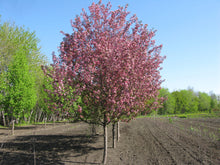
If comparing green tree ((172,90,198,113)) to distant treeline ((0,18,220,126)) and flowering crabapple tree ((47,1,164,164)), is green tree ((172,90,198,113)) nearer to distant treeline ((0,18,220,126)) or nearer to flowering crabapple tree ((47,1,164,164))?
distant treeline ((0,18,220,126))

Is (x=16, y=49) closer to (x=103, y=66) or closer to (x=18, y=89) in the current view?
(x=18, y=89)

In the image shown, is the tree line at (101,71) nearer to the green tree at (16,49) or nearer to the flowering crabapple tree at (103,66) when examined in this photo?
the flowering crabapple tree at (103,66)

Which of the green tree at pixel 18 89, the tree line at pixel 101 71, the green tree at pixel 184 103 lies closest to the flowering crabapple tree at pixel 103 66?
the tree line at pixel 101 71

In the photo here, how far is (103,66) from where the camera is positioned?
7391mm

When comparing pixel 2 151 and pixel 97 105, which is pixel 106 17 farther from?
pixel 2 151

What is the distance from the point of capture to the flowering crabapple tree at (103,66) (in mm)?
7180

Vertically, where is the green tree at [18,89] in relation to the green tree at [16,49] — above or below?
below

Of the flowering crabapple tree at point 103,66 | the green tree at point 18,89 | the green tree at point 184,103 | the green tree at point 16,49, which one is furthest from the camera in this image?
the green tree at point 184,103

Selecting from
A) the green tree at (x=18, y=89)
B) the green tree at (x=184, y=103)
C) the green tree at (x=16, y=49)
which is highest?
the green tree at (x=16, y=49)

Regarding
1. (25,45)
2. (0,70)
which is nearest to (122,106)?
→ (0,70)

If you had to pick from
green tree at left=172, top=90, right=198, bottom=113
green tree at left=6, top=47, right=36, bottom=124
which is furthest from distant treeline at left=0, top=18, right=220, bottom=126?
green tree at left=172, top=90, right=198, bottom=113

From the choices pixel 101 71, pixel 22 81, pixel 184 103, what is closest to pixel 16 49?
pixel 22 81

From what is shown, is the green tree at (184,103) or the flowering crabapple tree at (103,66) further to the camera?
the green tree at (184,103)

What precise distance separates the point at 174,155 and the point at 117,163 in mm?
3553
